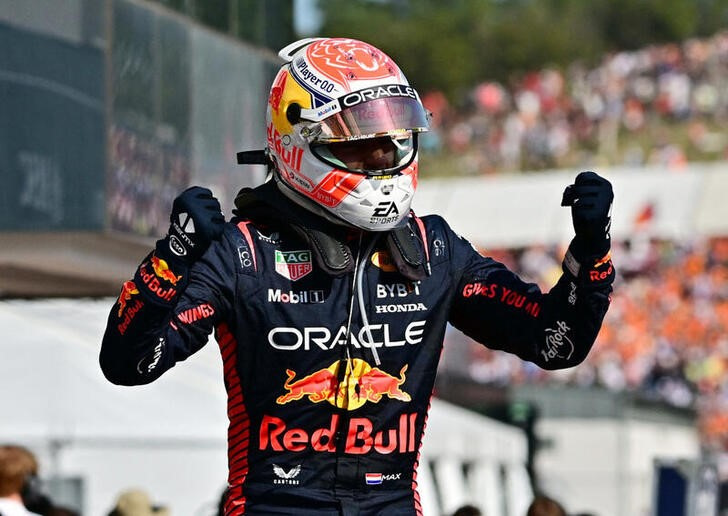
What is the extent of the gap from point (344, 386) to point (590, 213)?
618 mm

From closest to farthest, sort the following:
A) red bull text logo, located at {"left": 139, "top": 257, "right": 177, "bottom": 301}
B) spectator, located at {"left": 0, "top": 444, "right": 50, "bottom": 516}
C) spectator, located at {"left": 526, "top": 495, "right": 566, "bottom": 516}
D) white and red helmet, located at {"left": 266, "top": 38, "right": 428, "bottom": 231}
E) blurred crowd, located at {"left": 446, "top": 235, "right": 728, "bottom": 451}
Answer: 1. red bull text logo, located at {"left": 139, "top": 257, "right": 177, "bottom": 301}
2. white and red helmet, located at {"left": 266, "top": 38, "right": 428, "bottom": 231}
3. spectator, located at {"left": 0, "top": 444, "right": 50, "bottom": 516}
4. spectator, located at {"left": 526, "top": 495, "right": 566, "bottom": 516}
5. blurred crowd, located at {"left": 446, "top": 235, "right": 728, "bottom": 451}

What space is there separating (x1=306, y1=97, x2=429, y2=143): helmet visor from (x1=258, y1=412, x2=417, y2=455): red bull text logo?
0.59m

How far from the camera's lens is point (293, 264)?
3.67 meters

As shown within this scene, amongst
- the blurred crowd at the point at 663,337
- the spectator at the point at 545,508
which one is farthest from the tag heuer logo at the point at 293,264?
the blurred crowd at the point at 663,337

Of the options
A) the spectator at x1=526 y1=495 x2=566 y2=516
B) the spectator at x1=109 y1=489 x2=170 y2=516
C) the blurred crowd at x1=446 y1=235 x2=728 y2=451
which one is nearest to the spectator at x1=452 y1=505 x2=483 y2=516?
the spectator at x1=526 y1=495 x2=566 y2=516

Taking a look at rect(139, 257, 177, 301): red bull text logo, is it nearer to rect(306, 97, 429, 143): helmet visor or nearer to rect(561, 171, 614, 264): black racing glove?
rect(306, 97, 429, 143): helmet visor

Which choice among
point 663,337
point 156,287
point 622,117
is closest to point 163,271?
point 156,287

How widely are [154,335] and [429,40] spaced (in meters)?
84.4

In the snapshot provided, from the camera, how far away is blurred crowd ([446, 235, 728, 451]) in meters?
32.0

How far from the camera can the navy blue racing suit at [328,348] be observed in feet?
11.7

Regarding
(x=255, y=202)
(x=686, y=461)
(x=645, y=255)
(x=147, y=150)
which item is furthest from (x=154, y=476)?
(x=645, y=255)

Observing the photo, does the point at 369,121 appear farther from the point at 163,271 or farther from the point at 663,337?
the point at 663,337

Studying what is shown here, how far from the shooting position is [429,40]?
286 ft

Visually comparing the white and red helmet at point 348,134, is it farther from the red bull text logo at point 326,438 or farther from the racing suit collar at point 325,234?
the red bull text logo at point 326,438
